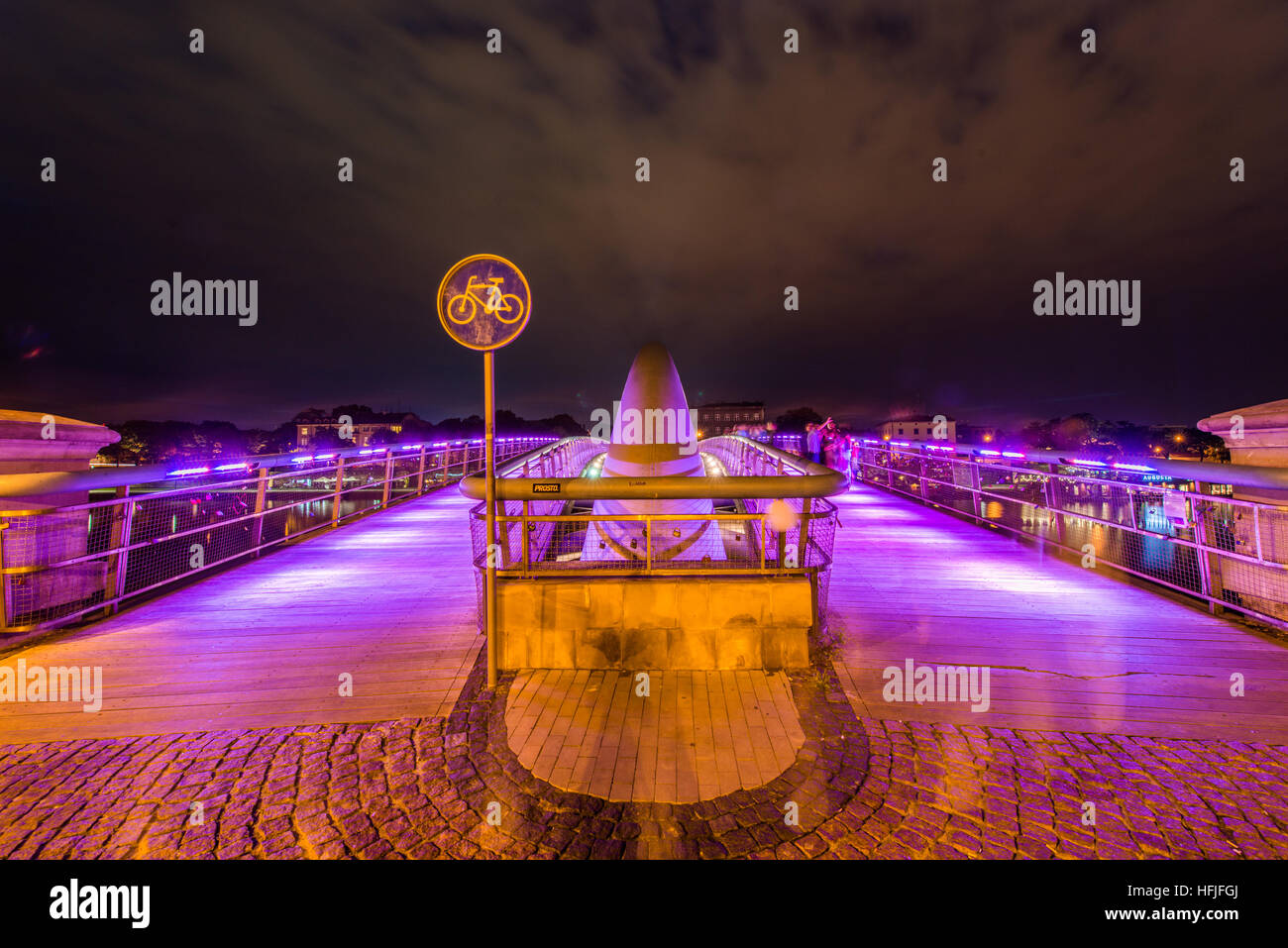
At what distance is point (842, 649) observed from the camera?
13.4ft

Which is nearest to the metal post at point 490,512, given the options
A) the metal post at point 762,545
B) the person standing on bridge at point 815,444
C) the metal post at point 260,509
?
the metal post at point 762,545

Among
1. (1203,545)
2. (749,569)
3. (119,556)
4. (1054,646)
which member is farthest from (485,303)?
(1203,545)

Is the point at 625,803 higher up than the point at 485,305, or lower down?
lower down

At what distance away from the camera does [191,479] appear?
18.3ft

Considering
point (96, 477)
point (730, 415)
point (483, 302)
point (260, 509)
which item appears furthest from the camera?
point (730, 415)

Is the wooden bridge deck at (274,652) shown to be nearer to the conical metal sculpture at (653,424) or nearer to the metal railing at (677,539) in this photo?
the metal railing at (677,539)

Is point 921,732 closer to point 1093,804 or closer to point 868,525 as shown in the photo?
point 1093,804

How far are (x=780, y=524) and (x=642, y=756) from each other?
1.94 metres

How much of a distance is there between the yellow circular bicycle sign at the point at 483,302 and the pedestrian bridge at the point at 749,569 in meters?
1.32

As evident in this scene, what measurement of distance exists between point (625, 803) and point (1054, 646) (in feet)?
13.0

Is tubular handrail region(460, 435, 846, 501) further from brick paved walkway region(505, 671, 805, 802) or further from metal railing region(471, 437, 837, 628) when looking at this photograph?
brick paved walkway region(505, 671, 805, 802)

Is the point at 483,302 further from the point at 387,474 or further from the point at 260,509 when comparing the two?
the point at 387,474

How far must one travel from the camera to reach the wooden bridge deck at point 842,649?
3135 millimetres
